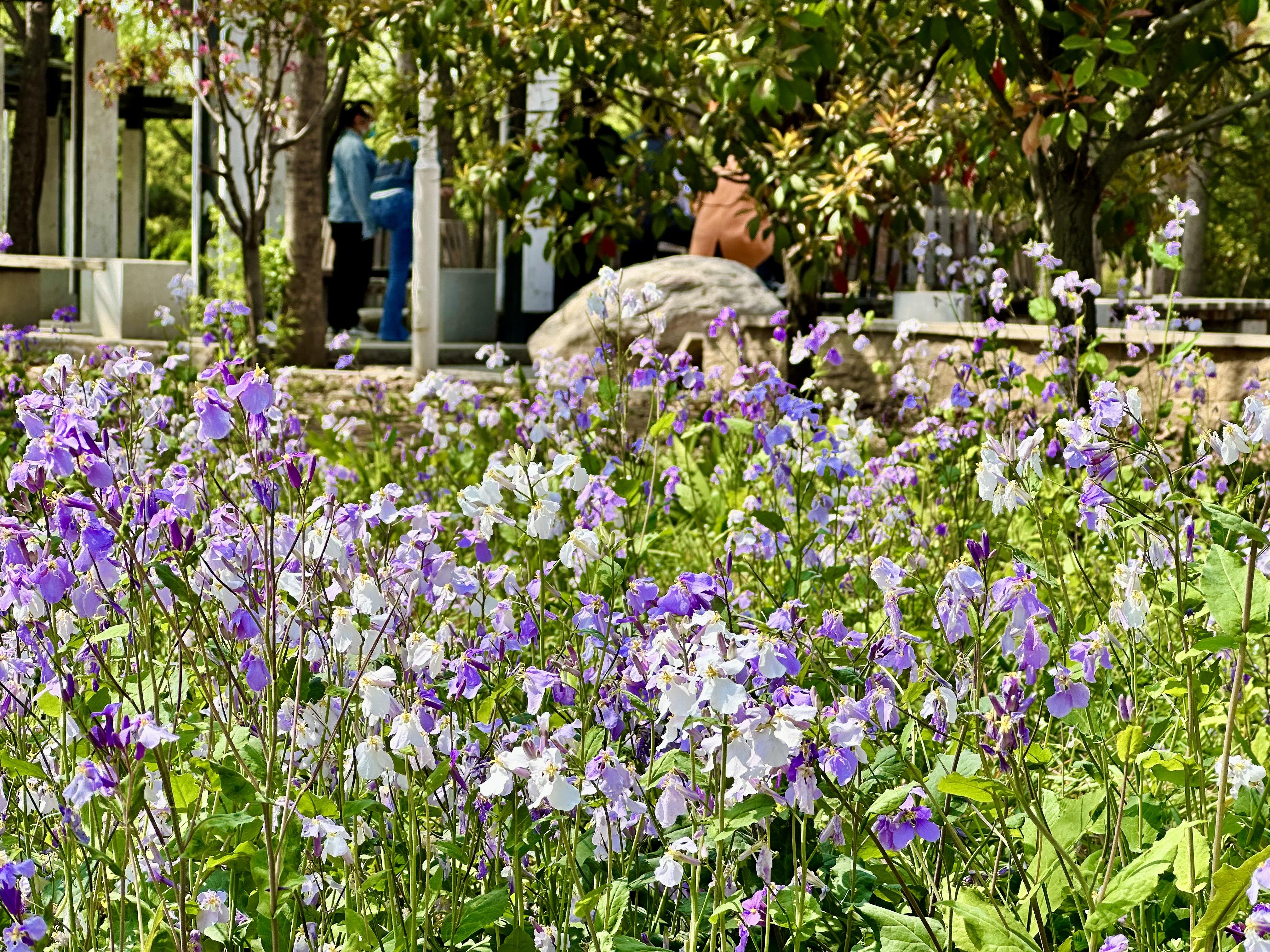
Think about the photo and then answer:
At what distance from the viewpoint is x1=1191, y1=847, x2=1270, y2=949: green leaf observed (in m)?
1.41

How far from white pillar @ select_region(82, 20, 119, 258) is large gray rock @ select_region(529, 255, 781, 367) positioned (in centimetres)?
613

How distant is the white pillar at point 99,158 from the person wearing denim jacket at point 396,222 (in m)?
3.09

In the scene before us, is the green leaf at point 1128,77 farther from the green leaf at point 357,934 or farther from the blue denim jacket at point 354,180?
the blue denim jacket at point 354,180

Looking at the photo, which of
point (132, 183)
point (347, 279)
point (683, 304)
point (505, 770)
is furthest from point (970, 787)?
point (132, 183)

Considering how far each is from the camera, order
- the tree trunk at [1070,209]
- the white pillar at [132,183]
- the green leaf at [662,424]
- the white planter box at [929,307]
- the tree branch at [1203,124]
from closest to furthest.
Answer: the green leaf at [662,424]
the tree branch at [1203,124]
the tree trunk at [1070,209]
the white planter box at [929,307]
the white pillar at [132,183]

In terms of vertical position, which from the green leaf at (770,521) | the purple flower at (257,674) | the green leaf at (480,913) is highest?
the green leaf at (770,521)

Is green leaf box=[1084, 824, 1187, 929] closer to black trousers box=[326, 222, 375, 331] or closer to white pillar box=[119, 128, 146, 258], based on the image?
black trousers box=[326, 222, 375, 331]

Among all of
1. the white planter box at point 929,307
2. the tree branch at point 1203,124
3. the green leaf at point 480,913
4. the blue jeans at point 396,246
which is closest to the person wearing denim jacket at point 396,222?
the blue jeans at point 396,246

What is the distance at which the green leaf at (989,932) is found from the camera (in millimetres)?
1529

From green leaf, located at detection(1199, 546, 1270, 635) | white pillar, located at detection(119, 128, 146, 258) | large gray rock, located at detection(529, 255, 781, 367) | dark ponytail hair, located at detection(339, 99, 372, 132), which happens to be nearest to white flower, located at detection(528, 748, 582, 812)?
→ green leaf, located at detection(1199, 546, 1270, 635)

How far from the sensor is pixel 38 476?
185 centimetres

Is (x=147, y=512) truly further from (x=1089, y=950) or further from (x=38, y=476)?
(x=1089, y=950)

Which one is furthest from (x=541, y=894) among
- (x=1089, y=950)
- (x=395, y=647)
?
(x=1089, y=950)

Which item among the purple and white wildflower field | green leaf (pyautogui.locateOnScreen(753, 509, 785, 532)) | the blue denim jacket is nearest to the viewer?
the purple and white wildflower field
